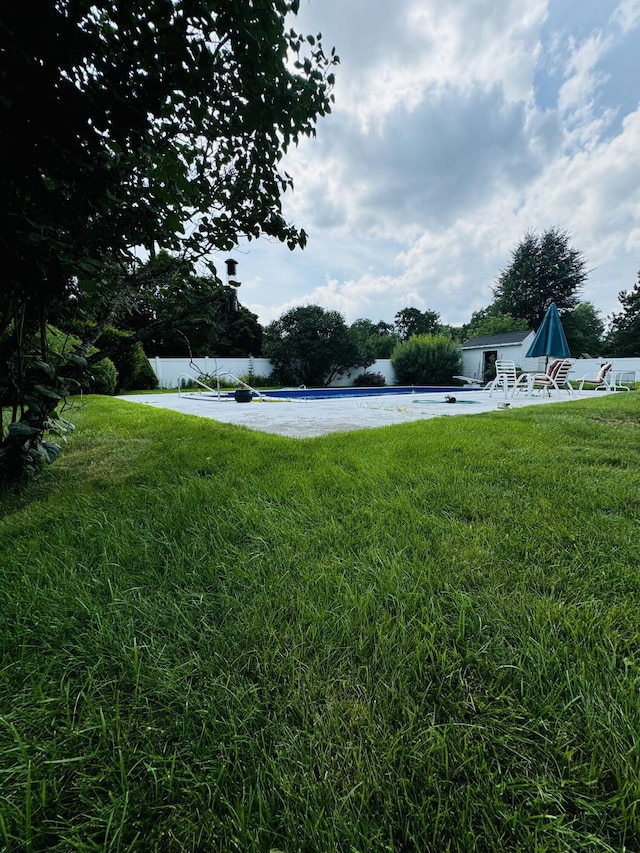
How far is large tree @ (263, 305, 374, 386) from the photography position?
18.4 meters

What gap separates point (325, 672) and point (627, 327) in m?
35.8

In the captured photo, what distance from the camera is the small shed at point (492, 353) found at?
19578 millimetres

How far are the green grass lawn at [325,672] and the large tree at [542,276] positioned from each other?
3183 cm

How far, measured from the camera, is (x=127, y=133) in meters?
1.34

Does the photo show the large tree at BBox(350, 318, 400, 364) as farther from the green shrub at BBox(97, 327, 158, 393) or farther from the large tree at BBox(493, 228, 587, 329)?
the green shrub at BBox(97, 327, 158, 393)

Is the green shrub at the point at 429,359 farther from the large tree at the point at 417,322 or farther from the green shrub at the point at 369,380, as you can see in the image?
the large tree at the point at 417,322

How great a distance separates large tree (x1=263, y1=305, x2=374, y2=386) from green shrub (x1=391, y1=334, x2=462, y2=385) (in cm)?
252

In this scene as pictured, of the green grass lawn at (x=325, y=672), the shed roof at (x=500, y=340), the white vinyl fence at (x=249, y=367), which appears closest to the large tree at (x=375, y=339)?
the white vinyl fence at (x=249, y=367)

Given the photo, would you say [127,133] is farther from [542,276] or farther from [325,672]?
[542,276]

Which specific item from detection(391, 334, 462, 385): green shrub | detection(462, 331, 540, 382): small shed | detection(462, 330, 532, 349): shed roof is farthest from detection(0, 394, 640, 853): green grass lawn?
detection(462, 330, 532, 349): shed roof

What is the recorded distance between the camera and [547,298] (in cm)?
2722

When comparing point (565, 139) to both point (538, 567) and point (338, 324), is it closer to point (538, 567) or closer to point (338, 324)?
point (338, 324)

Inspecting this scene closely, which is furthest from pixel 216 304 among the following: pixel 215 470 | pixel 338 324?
pixel 338 324

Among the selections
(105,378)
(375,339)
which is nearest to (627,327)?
(375,339)
